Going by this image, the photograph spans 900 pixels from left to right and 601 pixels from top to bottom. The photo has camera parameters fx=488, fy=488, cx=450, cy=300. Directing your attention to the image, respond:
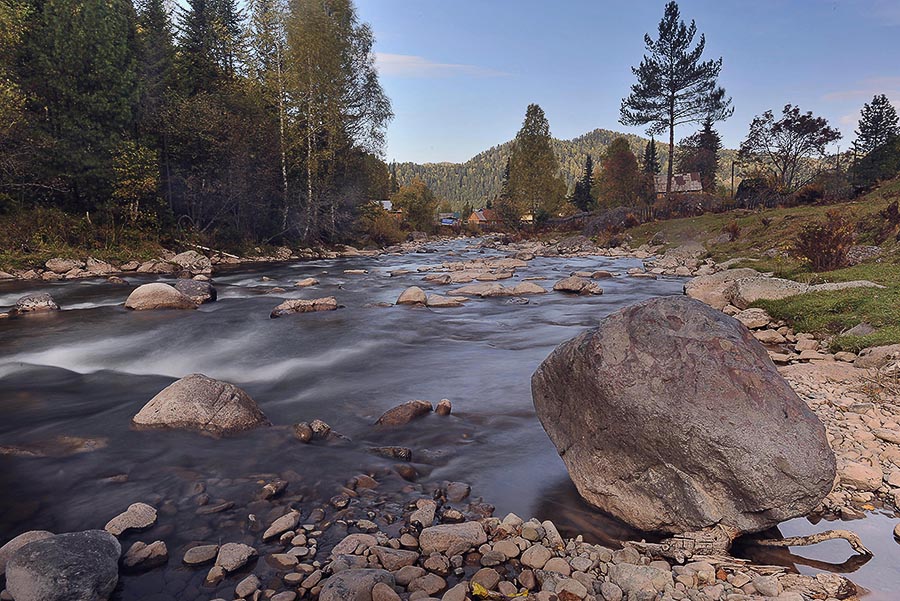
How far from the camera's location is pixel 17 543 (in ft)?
12.3

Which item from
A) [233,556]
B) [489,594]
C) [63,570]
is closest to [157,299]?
[63,570]

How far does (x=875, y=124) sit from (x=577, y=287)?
55334 millimetres

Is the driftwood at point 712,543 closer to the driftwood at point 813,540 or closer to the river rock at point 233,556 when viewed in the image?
the driftwood at point 813,540

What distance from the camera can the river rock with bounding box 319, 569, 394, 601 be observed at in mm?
3145

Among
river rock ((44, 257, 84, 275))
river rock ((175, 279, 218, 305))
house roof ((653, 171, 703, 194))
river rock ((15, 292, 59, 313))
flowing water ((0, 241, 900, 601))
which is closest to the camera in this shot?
flowing water ((0, 241, 900, 601))

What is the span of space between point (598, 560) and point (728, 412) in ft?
4.89

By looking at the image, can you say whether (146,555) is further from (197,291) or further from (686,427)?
(197,291)

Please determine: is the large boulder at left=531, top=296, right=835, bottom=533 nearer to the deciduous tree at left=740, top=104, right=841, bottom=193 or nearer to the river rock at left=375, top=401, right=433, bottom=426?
the river rock at left=375, top=401, right=433, bottom=426

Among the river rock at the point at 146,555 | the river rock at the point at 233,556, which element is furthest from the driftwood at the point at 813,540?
the river rock at the point at 146,555

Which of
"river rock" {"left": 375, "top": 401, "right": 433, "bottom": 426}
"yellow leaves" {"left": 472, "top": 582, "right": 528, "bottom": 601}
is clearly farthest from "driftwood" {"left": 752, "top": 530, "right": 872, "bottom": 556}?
"river rock" {"left": 375, "top": 401, "right": 433, "bottom": 426}

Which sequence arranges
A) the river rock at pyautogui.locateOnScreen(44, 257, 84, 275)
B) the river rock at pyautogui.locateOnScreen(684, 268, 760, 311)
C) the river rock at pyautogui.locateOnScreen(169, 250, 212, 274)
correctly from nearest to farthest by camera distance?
the river rock at pyautogui.locateOnScreen(684, 268, 760, 311) < the river rock at pyautogui.locateOnScreen(44, 257, 84, 275) < the river rock at pyautogui.locateOnScreen(169, 250, 212, 274)

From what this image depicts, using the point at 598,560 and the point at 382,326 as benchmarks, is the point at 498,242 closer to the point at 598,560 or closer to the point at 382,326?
the point at 382,326

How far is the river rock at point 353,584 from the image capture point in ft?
10.3

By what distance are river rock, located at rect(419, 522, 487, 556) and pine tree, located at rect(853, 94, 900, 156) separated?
211 feet
